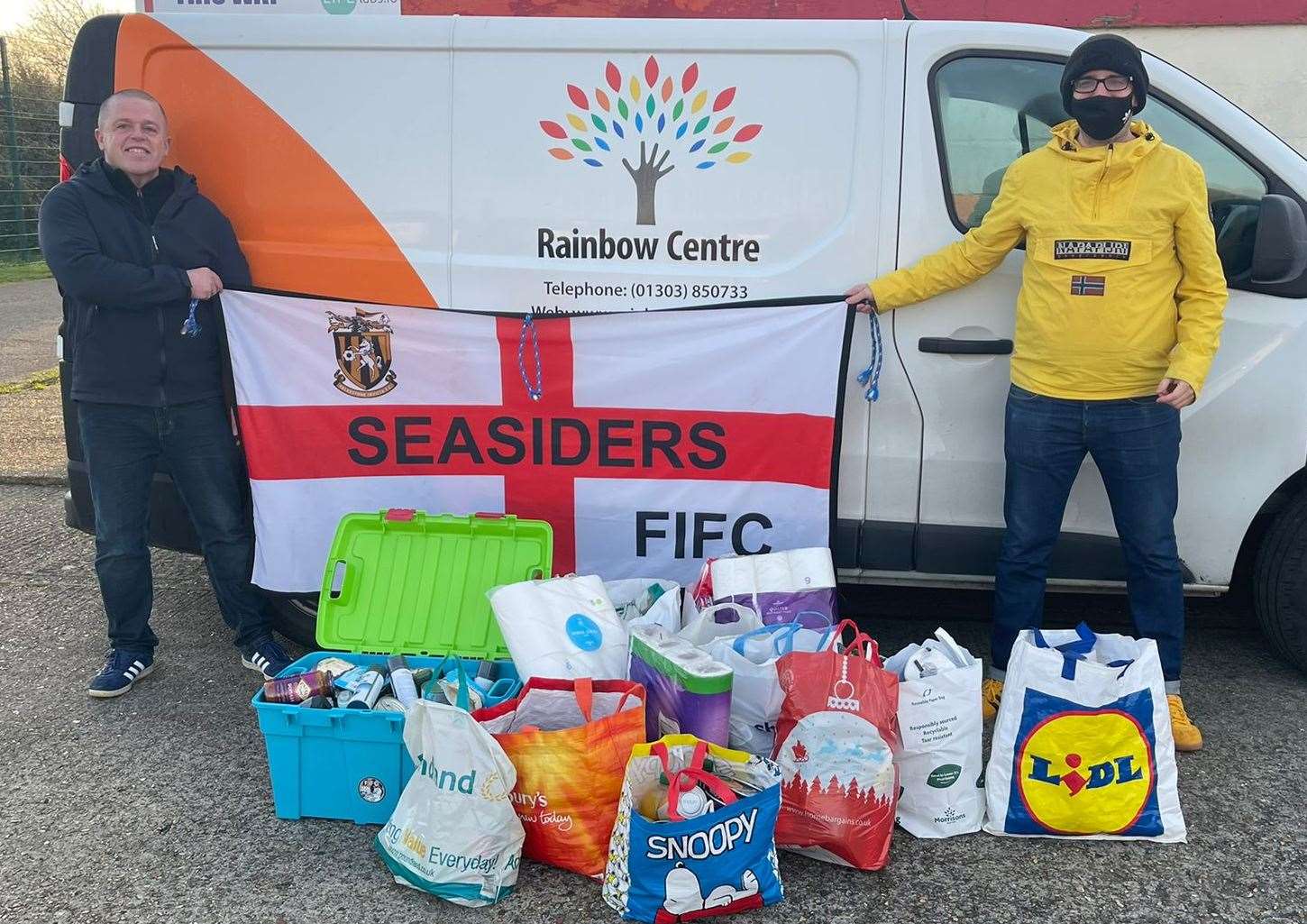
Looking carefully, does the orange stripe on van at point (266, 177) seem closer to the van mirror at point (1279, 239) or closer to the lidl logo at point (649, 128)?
the lidl logo at point (649, 128)

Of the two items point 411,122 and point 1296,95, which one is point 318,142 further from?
point 1296,95

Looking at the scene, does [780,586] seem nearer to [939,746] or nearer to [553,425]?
[939,746]

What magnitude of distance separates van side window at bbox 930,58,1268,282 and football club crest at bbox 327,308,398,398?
1.75m

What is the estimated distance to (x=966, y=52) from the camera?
10.6 ft

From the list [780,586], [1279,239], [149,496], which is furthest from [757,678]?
[149,496]

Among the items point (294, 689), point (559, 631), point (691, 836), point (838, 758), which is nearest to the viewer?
point (691, 836)

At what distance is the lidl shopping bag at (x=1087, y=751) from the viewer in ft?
8.88

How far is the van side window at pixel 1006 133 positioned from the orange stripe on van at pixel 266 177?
1624 millimetres

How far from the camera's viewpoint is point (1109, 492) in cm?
317

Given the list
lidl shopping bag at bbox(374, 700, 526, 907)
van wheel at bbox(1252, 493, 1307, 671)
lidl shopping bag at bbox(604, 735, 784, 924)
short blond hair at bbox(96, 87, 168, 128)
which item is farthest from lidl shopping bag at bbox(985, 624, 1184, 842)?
short blond hair at bbox(96, 87, 168, 128)

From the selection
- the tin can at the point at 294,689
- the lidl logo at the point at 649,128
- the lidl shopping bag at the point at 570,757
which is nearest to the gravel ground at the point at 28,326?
the lidl logo at the point at 649,128

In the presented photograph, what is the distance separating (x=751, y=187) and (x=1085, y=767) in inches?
71.6

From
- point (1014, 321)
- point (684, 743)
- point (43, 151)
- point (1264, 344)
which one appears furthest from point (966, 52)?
point (43, 151)

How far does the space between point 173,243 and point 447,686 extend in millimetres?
1579
